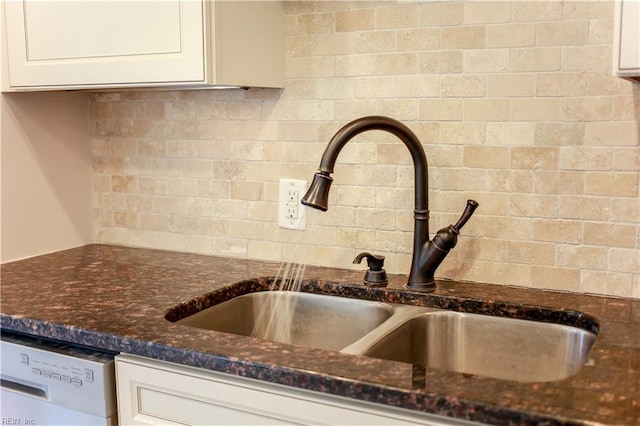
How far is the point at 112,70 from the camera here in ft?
5.22

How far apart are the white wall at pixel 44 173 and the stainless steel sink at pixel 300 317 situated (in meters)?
0.74

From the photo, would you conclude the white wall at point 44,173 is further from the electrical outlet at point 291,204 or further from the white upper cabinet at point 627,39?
the white upper cabinet at point 627,39

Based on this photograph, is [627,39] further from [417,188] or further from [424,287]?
[424,287]

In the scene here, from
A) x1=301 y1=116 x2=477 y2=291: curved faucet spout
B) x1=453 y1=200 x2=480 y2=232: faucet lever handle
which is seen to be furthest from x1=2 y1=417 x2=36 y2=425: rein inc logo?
x1=453 y1=200 x2=480 y2=232: faucet lever handle

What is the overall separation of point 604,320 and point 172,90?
4.24 feet

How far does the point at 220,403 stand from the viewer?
1.13m

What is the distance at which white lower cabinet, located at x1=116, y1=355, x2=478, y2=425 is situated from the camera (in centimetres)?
102

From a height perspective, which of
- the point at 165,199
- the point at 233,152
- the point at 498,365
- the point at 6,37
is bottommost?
the point at 498,365

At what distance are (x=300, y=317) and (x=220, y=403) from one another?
497 mm

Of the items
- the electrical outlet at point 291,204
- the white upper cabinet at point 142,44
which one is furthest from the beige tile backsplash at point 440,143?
the white upper cabinet at point 142,44

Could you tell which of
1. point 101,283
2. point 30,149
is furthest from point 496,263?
point 30,149

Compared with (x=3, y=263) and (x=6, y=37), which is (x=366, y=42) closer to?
(x=6, y=37)

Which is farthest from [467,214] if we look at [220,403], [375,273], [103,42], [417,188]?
[103,42]

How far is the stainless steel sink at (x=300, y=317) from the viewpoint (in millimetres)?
1521
